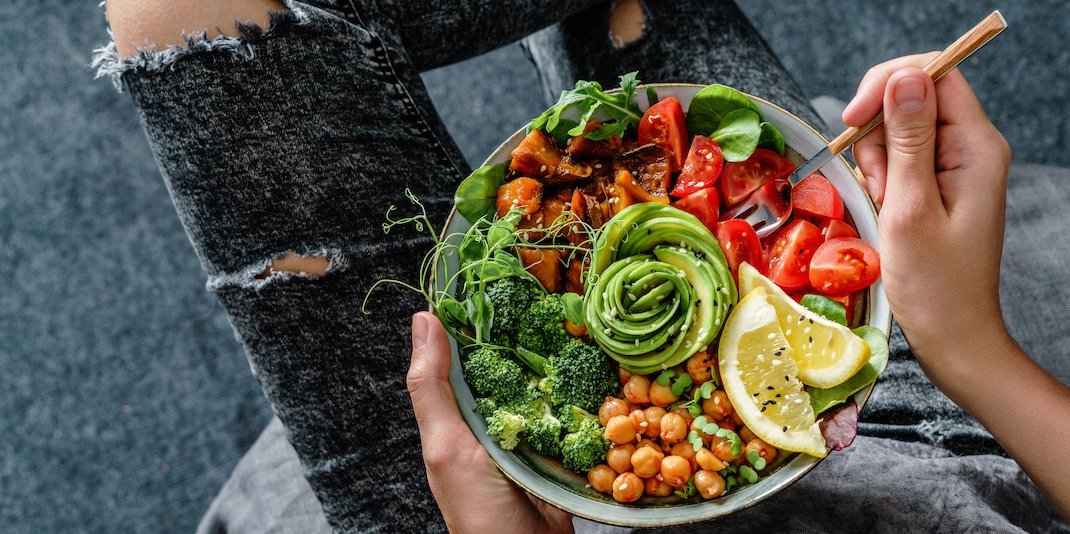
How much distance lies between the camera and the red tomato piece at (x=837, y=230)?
1.04m

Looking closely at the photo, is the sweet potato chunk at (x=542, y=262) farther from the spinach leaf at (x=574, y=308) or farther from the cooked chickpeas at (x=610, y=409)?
the cooked chickpeas at (x=610, y=409)

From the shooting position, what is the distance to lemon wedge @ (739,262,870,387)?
0.96 m

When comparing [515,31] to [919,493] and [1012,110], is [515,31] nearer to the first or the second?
[919,493]

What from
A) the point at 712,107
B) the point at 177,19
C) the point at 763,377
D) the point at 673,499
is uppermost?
the point at 177,19

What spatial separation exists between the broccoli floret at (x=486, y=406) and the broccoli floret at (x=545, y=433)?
0.06 meters

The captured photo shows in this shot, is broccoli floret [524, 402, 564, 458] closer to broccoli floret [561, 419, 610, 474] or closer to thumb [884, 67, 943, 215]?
broccoli floret [561, 419, 610, 474]

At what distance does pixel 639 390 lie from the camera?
1.03 m

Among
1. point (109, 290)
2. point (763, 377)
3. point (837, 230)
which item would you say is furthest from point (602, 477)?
point (109, 290)

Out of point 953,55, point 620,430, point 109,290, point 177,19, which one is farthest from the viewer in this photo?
point 109,290

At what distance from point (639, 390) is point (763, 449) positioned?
7.2 inches

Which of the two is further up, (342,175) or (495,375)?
(342,175)

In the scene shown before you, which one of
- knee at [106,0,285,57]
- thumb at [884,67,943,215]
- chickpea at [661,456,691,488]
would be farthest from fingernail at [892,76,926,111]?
knee at [106,0,285,57]

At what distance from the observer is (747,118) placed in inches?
40.4

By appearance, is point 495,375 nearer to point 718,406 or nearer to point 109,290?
point 718,406
